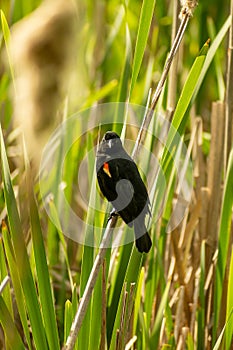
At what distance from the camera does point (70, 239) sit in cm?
170

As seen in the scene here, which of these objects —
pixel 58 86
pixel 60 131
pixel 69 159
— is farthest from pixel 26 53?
pixel 69 159

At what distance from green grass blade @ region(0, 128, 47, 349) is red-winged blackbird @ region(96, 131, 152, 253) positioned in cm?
16

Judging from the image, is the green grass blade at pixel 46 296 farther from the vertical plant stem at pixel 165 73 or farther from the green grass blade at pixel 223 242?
the green grass blade at pixel 223 242

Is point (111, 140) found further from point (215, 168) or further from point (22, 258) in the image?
point (215, 168)

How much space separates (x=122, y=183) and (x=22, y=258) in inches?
8.7

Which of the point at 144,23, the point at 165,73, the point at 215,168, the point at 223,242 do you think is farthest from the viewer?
the point at 215,168

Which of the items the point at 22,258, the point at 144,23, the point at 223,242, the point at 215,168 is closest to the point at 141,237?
the point at 22,258

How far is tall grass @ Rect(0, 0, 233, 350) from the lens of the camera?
1.03 meters

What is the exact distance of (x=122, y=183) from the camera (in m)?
0.90

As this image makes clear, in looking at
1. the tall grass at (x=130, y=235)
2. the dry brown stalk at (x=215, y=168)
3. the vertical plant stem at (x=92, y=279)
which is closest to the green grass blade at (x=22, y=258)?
the tall grass at (x=130, y=235)

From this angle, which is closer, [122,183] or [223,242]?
[122,183]

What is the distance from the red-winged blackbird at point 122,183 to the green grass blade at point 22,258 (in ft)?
0.54

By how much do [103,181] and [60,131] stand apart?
0.61m

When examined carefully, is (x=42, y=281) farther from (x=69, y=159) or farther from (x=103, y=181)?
(x=69, y=159)
